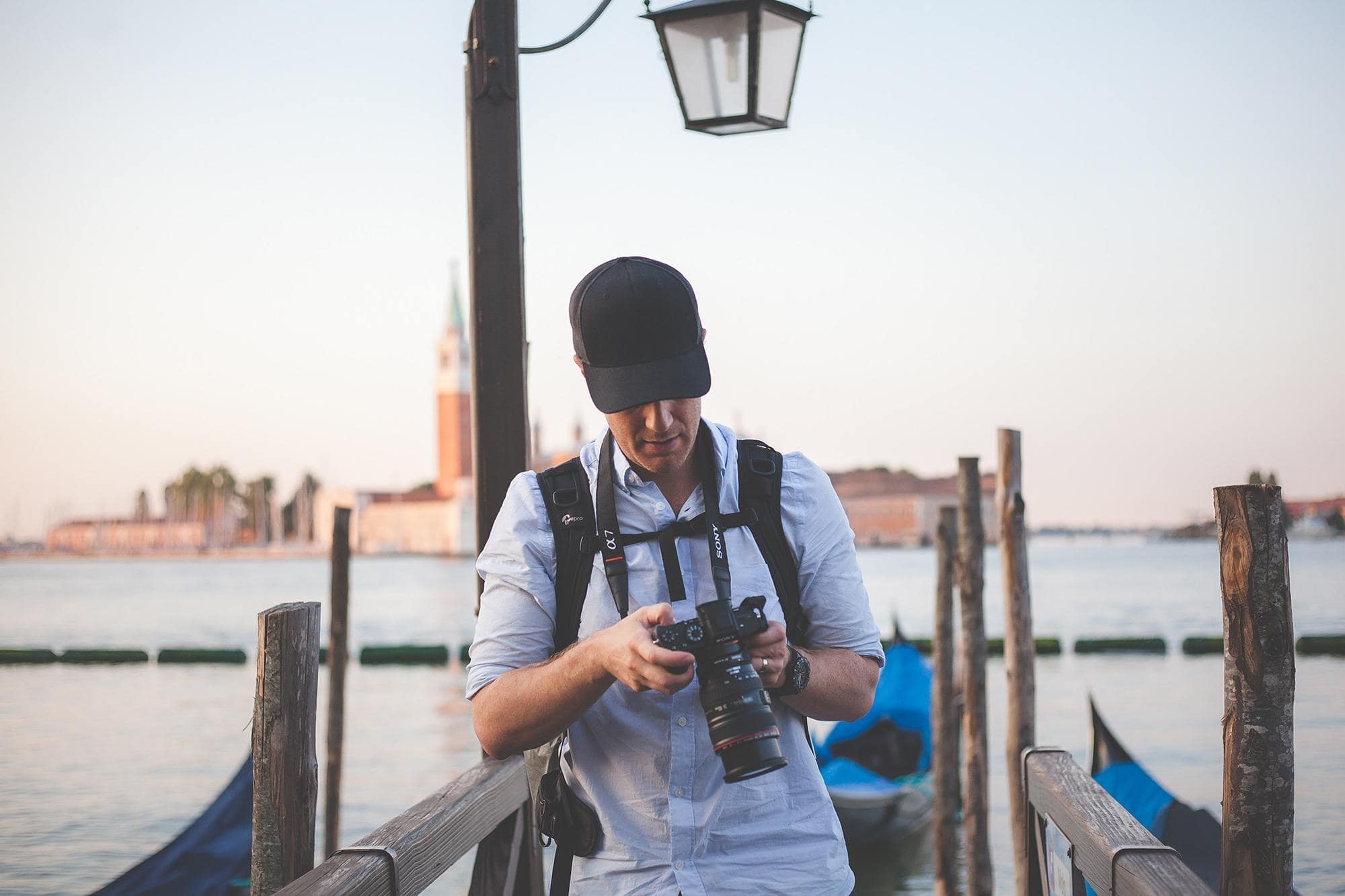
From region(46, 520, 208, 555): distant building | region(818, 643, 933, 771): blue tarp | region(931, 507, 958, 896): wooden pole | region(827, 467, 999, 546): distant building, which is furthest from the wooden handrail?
region(46, 520, 208, 555): distant building

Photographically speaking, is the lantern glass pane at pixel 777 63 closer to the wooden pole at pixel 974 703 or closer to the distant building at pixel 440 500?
the wooden pole at pixel 974 703

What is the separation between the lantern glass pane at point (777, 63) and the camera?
271 centimetres

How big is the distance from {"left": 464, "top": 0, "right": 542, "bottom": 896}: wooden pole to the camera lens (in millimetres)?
1240

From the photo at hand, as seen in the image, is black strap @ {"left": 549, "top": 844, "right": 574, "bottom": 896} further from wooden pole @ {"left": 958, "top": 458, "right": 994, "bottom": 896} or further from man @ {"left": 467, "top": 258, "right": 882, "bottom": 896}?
wooden pole @ {"left": 958, "top": 458, "right": 994, "bottom": 896}

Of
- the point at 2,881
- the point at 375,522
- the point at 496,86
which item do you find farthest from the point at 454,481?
the point at 496,86

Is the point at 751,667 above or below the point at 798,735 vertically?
above

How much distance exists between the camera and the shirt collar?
146 centimetres

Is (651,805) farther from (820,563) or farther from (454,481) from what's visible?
(454,481)

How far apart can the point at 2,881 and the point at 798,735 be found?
8.82 metres

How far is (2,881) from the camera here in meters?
8.39

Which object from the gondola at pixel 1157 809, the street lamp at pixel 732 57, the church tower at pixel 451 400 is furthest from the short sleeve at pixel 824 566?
the church tower at pixel 451 400

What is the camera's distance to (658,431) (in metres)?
1.42

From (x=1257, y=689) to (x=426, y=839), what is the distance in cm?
118

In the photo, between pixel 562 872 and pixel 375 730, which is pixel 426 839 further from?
pixel 375 730
